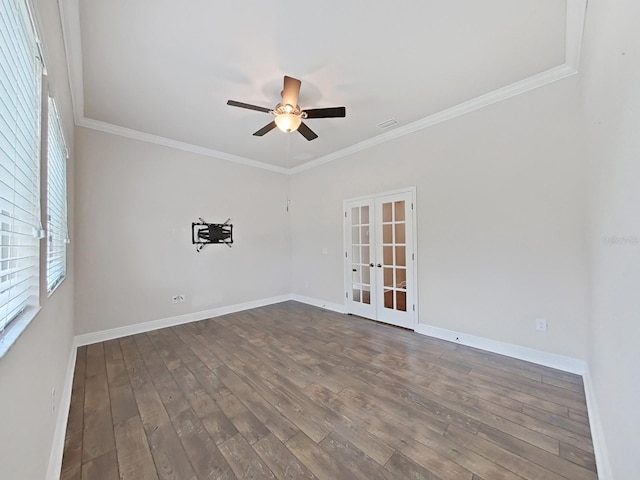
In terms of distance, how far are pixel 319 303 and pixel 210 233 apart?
2.49m

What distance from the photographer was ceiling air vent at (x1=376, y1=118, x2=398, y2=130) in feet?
12.1

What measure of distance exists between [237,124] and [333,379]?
349 cm

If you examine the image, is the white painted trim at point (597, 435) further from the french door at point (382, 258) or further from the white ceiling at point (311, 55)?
the white ceiling at point (311, 55)

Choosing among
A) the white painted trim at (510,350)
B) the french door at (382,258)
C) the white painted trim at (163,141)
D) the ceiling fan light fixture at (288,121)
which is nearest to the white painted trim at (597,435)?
the white painted trim at (510,350)

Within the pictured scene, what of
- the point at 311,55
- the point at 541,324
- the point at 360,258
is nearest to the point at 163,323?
the point at 360,258

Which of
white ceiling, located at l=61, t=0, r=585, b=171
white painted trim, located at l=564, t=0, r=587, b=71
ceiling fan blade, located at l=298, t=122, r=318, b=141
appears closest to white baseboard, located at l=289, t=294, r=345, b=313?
ceiling fan blade, located at l=298, t=122, r=318, b=141

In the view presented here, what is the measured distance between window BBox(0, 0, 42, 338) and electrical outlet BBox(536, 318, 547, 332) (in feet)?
13.0

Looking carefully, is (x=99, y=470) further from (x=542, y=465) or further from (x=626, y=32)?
(x=626, y=32)

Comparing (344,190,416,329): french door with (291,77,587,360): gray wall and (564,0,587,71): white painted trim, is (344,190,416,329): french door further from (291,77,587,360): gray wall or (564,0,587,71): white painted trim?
(564,0,587,71): white painted trim

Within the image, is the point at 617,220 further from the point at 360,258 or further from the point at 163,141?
the point at 163,141

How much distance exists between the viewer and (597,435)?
1710 millimetres

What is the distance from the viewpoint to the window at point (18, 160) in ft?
3.05

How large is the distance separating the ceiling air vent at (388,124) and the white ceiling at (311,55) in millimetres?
95

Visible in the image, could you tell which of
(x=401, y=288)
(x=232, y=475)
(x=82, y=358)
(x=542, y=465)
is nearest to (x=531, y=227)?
(x=401, y=288)
